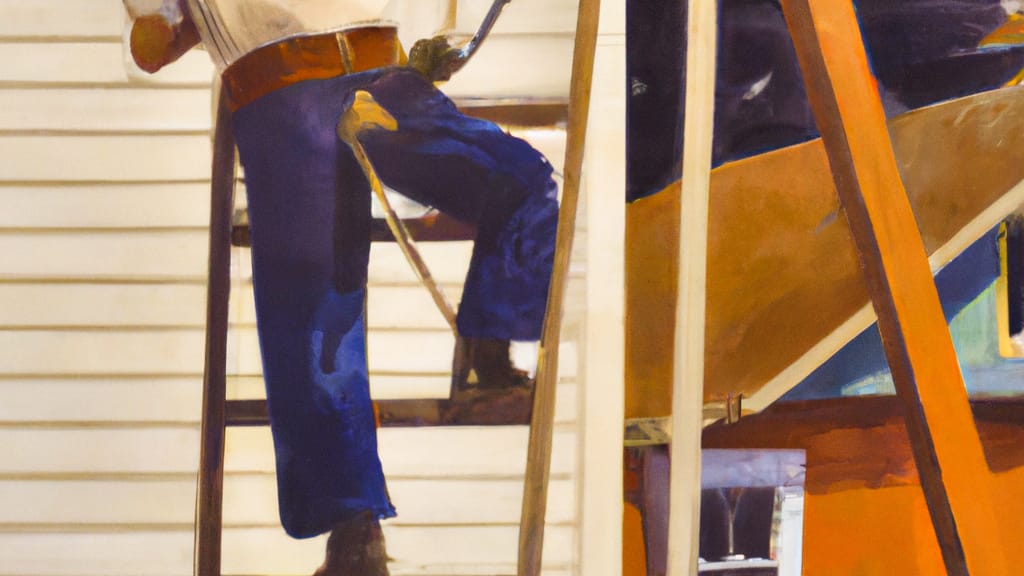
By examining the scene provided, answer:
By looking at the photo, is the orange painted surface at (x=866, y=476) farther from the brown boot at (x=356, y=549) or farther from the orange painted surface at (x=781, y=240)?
the brown boot at (x=356, y=549)

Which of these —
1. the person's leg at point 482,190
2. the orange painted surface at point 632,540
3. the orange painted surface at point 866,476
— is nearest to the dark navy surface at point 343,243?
the person's leg at point 482,190

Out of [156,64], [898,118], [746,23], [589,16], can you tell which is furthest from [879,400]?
[156,64]

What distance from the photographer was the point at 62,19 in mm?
1024

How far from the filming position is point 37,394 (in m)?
1.01

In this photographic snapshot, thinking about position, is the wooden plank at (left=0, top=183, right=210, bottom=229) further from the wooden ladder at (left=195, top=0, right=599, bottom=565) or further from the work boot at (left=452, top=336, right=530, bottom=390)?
the work boot at (left=452, top=336, right=530, bottom=390)

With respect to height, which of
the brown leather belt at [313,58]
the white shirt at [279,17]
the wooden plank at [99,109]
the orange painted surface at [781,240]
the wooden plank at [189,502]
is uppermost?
the white shirt at [279,17]

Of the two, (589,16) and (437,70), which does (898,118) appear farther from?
(437,70)

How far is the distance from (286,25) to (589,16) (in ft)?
1.39

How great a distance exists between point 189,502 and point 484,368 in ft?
1.50

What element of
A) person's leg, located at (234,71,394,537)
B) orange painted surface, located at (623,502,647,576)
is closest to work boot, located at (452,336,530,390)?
person's leg, located at (234,71,394,537)

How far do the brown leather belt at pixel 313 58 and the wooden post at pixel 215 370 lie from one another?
89 mm

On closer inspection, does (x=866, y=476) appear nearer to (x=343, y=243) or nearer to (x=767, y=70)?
(x=767, y=70)

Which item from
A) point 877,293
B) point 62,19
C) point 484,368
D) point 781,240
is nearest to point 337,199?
point 484,368

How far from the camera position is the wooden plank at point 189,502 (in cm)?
101
